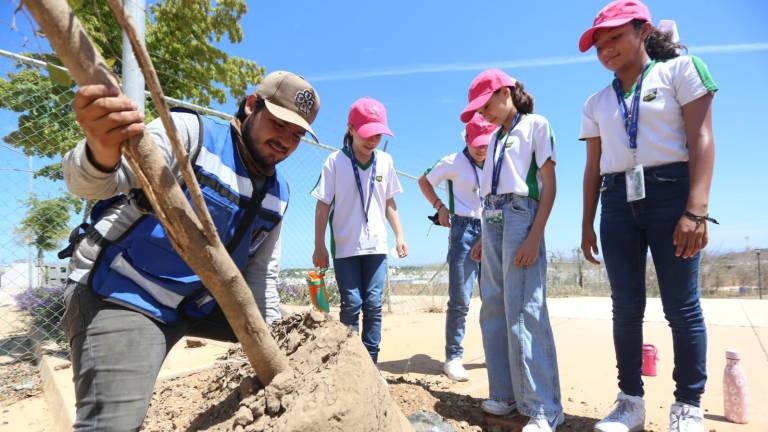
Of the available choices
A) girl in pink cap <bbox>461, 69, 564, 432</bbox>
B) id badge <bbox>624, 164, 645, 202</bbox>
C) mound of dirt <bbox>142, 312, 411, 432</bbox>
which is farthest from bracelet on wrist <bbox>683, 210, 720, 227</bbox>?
mound of dirt <bbox>142, 312, 411, 432</bbox>

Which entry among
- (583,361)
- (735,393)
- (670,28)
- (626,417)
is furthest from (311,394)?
(583,361)

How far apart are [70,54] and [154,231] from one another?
2.53ft

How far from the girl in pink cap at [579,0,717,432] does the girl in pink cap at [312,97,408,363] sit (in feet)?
4.94

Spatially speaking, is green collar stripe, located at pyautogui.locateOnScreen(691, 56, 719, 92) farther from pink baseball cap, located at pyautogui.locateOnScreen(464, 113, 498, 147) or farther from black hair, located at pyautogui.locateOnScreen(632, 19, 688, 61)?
pink baseball cap, located at pyautogui.locateOnScreen(464, 113, 498, 147)

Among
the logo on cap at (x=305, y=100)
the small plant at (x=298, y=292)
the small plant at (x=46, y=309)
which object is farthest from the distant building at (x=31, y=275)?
the logo on cap at (x=305, y=100)

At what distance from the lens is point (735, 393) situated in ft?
7.64

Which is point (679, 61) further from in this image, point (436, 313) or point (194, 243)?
point (436, 313)

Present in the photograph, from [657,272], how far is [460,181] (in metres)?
1.71

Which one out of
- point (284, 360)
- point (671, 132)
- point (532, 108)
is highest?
point (532, 108)

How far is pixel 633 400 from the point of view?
7.38ft

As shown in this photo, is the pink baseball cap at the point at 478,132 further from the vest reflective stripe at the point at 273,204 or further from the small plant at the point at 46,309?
the small plant at the point at 46,309

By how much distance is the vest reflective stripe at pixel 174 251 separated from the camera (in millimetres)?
1553

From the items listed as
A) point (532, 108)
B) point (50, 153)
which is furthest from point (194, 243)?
point (50, 153)

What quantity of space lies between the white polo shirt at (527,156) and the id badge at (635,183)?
391mm
